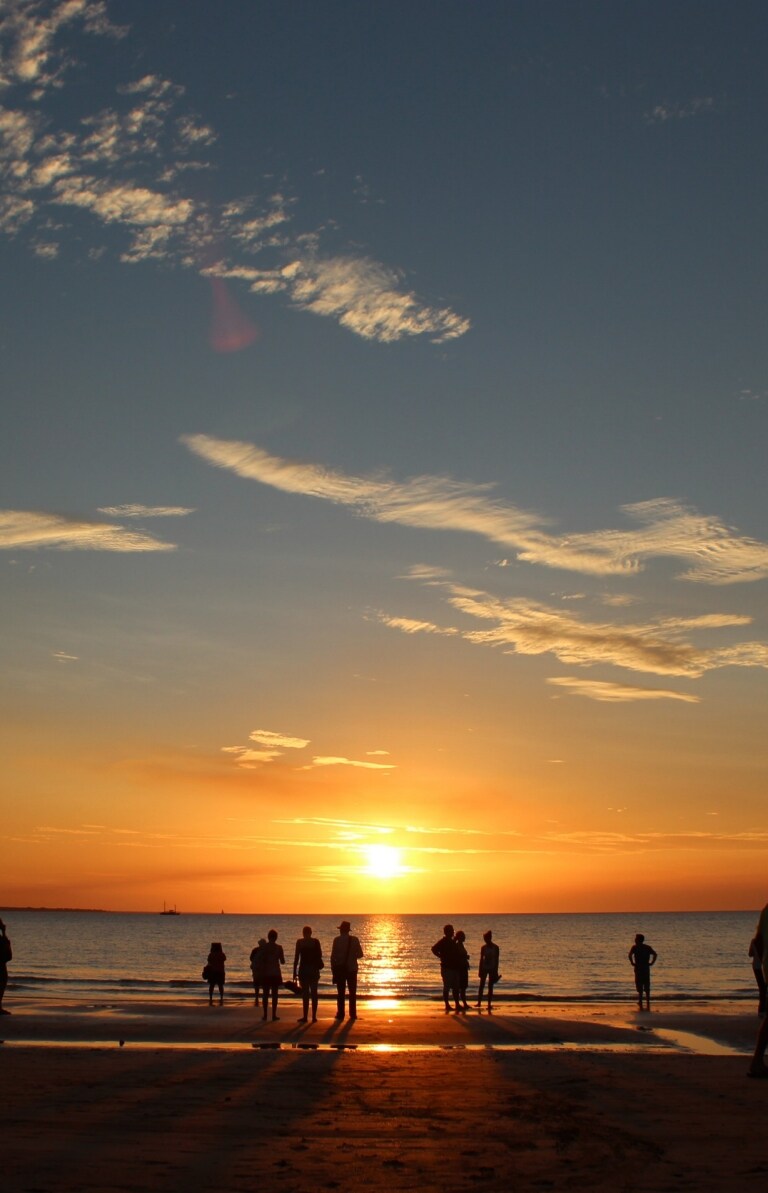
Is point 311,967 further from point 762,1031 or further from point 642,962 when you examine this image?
point 762,1031

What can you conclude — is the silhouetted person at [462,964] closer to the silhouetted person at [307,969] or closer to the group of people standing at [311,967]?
the group of people standing at [311,967]

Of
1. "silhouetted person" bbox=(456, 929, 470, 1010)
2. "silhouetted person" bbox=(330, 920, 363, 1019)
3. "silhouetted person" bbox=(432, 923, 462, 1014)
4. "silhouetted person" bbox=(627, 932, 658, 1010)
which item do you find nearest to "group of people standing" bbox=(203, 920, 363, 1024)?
"silhouetted person" bbox=(330, 920, 363, 1019)

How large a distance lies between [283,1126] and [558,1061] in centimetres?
652

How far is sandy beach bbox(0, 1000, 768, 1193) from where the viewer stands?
7137mm

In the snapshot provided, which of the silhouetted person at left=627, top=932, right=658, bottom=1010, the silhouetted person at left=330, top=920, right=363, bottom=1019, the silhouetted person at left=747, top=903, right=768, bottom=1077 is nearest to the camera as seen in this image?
the silhouetted person at left=747, top=903, right=768, bottom=1077

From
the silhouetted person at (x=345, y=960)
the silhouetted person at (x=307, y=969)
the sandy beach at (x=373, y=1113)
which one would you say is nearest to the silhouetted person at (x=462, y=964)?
the silhouetted person at (x=345, y=960)

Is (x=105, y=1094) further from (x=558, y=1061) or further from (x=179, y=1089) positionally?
(x=558, y=1061)

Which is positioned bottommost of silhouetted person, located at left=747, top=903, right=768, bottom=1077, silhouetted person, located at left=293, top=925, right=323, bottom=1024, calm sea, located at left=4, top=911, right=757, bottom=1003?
calm sea, located at left=4, top=911, right=757, bottom=1003

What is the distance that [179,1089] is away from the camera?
439 inches

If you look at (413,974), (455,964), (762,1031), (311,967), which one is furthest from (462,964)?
(413,974)

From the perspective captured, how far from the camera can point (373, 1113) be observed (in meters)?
9.59

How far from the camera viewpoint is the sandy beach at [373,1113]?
714 cm

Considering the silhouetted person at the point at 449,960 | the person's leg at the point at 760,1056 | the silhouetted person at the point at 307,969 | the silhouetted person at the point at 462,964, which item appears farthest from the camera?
the silhouetted person at the point at 462,964

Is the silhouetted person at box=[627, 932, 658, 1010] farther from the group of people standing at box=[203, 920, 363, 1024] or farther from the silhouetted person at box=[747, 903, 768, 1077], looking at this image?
the silhouetted person at box=[747, 903, 768, 1077]
